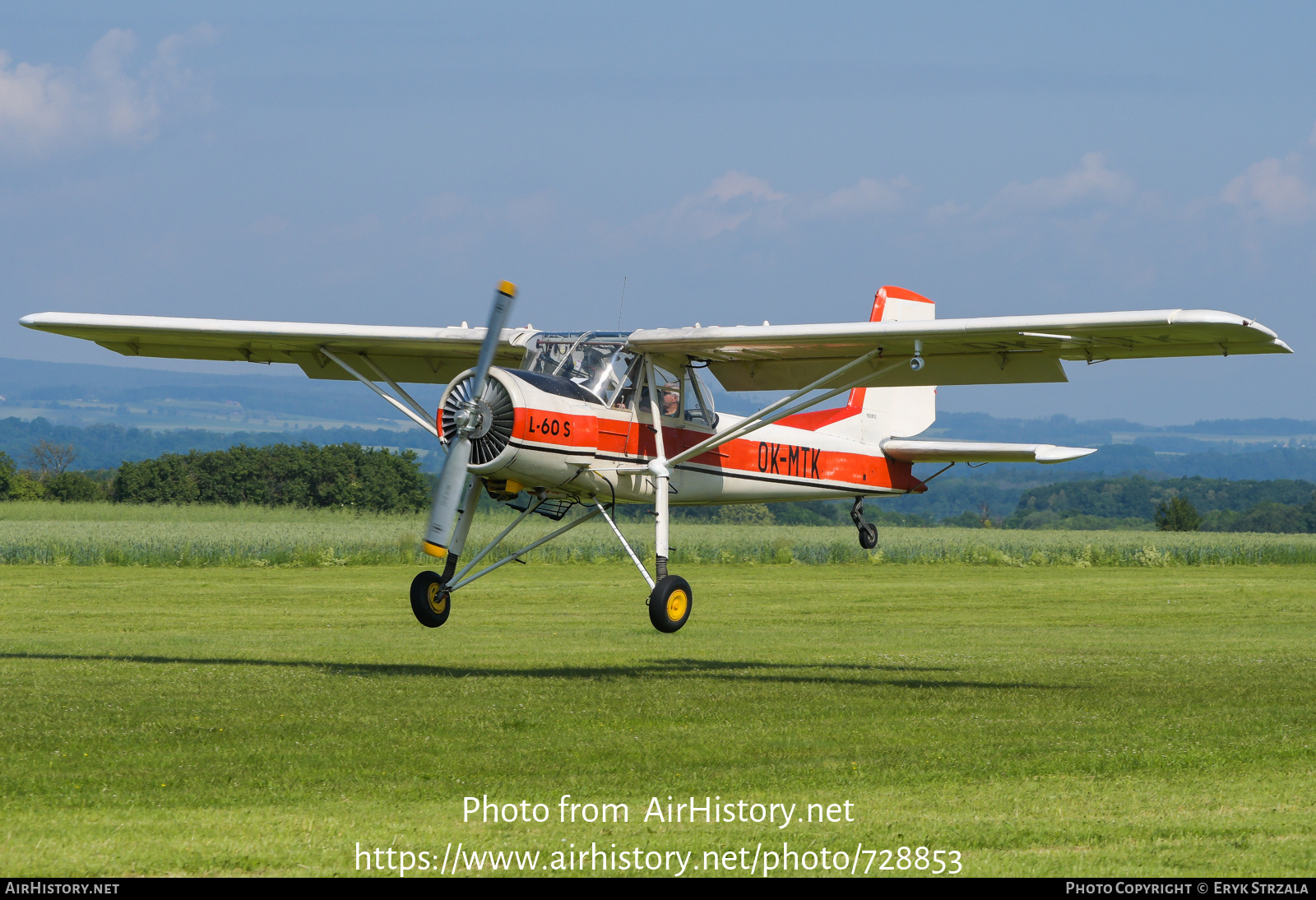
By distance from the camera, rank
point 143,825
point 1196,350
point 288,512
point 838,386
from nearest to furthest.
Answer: point 143,825 < point 1196,350 < point 838,386 < point 288,512

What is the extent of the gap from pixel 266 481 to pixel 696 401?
2273 inches

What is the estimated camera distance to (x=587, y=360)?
53.5 ft

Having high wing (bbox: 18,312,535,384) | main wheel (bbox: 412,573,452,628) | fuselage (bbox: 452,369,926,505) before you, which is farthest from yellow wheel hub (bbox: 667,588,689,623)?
high wing (bbox: 18,312,535,384)

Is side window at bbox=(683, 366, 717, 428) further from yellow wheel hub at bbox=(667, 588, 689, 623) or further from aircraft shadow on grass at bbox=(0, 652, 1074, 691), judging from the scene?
aircraft shadow on grass at bbox=(0, 652, 1074, 691)

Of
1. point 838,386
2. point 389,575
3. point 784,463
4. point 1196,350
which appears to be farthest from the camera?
point 389,575

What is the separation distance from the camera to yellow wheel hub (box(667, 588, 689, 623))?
15914 millimetres

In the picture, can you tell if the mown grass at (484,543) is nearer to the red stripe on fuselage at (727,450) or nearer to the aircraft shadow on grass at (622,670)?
the aircraft shadow on grass at (622,670)

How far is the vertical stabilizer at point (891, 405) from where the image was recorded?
Result: 2034 cm

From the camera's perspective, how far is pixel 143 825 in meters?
8.21

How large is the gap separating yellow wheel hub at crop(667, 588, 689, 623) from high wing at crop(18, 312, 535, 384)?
11.2 ft

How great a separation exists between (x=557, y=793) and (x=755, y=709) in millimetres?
4562

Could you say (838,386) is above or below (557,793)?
above

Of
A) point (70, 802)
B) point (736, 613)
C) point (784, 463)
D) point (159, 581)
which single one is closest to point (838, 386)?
point (784, 463)

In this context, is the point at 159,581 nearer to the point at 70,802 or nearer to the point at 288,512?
the point at 288,512
